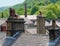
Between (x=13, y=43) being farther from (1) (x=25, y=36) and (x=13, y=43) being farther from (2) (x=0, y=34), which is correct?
(2) (x=0, y=34)

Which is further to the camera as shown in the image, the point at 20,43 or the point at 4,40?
the point at 4,40

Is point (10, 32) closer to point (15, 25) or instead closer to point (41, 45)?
point (15, 25)

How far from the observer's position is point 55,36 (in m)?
16.7

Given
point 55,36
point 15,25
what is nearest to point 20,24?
point 15,25

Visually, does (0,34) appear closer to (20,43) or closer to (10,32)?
(10,32)

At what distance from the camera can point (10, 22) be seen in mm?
18984

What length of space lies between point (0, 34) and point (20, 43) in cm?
359

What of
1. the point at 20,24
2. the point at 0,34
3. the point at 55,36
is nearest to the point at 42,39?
the point at 55,36

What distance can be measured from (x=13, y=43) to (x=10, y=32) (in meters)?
1.63

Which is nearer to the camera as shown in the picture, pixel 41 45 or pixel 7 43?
pixel 41 45

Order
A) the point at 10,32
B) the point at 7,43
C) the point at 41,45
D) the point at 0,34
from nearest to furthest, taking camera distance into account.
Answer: the point at 41,45
the point at 7,43
the point at 10,32
the point at 0,34

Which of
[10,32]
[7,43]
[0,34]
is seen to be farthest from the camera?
[0,34]

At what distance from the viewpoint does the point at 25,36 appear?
17922 millimetres

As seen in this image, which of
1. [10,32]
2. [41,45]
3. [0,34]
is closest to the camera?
[41,45]
